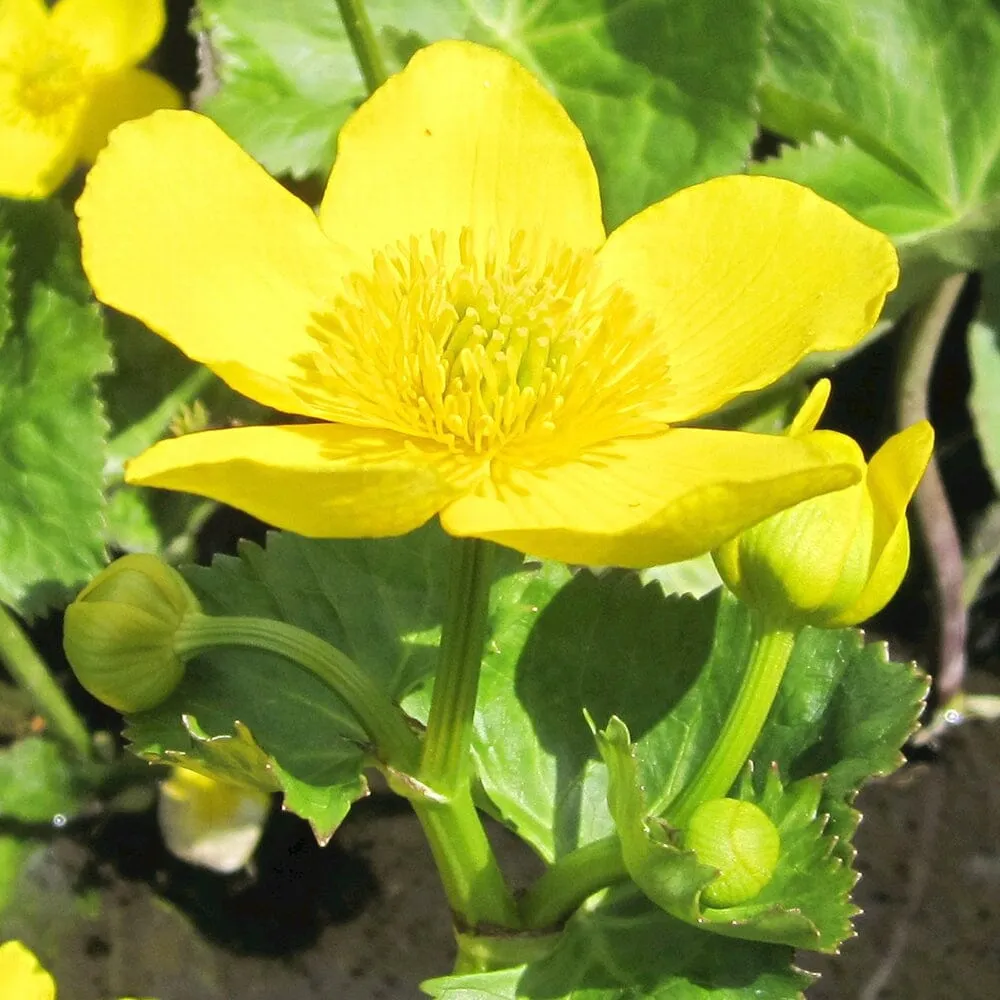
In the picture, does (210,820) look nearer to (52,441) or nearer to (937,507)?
(52,441)

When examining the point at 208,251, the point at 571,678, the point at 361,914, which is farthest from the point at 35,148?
the point at 361,914

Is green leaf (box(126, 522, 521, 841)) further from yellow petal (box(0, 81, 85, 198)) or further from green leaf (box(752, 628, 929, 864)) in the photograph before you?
yellow petal (box(0, 81, 85, 198))

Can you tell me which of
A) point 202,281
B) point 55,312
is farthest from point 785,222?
point 55,312

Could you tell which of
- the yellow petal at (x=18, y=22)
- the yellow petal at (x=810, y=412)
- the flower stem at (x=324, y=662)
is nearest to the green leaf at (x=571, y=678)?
the flower stem at (x=324, y=662)

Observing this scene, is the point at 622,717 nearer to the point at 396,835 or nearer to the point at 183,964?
the point at 396,835

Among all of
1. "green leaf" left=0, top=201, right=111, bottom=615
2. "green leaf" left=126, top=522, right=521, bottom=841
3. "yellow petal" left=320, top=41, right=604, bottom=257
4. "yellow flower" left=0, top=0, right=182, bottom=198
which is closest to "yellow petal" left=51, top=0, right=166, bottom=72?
"yellow flower" left=0, top=0, right=182, bottom=198
